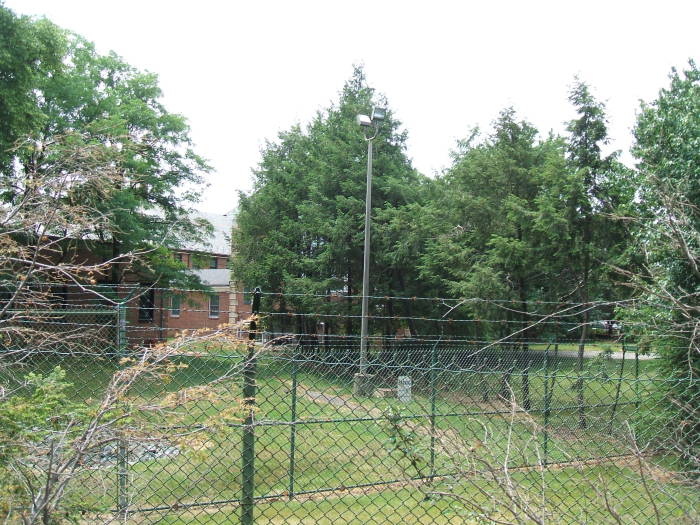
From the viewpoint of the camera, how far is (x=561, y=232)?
459 inches

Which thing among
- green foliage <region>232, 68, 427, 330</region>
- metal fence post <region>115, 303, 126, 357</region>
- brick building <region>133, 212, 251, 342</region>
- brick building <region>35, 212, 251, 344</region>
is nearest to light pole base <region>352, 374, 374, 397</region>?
metal fence post <region>115, 303, 126, 357</region>

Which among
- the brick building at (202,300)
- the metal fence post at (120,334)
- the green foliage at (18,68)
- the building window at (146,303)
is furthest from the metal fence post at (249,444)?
the building window at (146,303)

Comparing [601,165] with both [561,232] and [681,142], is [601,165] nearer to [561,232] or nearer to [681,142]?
[561,232]

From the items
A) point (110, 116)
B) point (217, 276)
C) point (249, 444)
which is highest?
point (110, 116)

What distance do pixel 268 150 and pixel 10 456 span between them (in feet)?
79.8

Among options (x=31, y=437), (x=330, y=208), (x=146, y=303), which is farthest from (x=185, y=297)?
(x=31, y=437)

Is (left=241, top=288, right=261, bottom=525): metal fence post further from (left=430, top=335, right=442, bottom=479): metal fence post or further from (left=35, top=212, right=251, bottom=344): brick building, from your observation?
(left=35, top=212, right=251, bottom=344): brick building

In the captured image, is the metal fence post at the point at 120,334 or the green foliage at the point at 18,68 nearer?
the metal fence post at the point at 120,334

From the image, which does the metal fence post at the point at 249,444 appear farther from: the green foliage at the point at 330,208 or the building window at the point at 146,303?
the green foliage at the point at 330,208

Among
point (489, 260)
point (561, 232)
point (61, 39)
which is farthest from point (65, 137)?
point (61, 39)

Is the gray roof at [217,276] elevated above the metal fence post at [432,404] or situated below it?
above

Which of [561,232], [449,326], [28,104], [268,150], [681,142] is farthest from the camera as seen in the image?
[268,150]

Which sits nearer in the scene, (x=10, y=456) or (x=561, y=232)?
(x=10, y=456)

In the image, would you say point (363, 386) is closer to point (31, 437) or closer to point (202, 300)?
point (31, 437)
